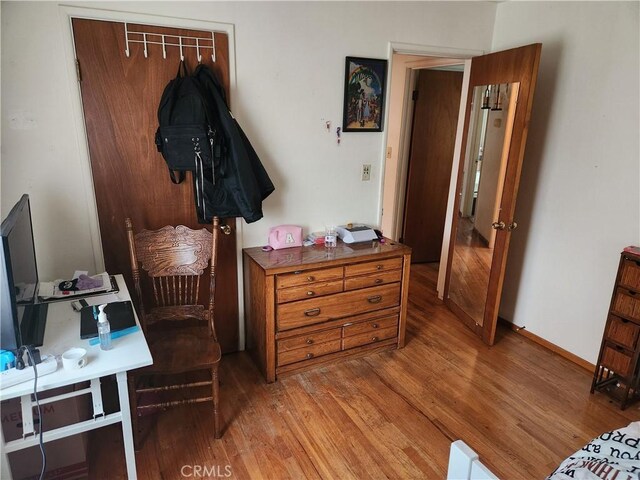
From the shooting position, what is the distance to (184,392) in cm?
248

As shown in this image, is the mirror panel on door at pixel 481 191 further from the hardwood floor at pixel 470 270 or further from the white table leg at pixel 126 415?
the white table leg at pixel 126 415

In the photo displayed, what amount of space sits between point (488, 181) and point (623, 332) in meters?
1.29

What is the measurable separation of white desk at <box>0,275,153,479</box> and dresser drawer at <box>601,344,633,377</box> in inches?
97.7

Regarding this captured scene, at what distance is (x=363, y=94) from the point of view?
285 centimetres

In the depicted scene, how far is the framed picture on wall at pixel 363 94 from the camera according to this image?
9.12 feet

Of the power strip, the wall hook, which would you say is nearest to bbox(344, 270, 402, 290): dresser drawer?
the power strip

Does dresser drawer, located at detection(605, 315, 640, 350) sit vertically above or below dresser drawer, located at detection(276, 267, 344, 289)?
below

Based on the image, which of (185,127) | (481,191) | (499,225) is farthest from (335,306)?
(481,191)

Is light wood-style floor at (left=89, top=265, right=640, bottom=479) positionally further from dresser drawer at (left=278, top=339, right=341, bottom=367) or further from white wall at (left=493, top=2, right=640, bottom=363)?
white wall at (left=493, top=2, right=640, bottom=363)

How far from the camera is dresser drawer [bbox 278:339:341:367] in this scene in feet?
8.42

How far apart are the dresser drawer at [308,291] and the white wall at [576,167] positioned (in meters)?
1.57

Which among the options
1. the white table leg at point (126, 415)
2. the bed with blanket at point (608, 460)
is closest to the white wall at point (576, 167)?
the bed with blanket at point (608, 460)

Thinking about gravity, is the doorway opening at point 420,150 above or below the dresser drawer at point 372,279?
above
